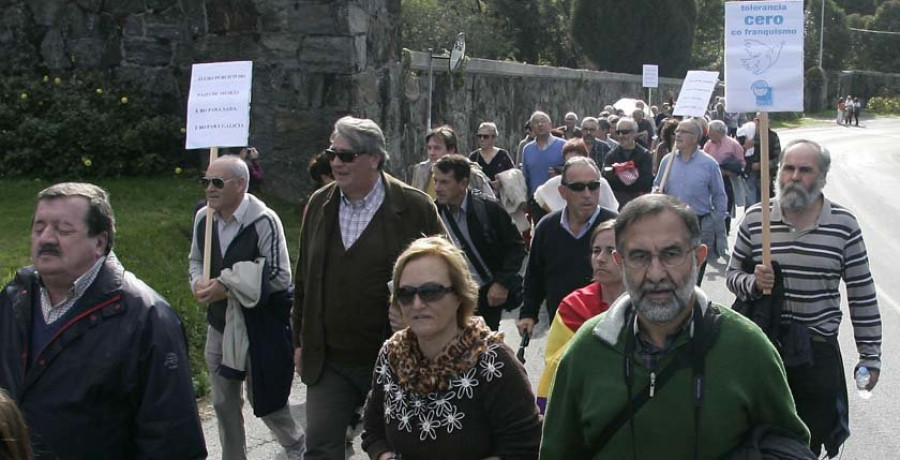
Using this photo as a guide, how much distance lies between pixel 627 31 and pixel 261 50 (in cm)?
3710

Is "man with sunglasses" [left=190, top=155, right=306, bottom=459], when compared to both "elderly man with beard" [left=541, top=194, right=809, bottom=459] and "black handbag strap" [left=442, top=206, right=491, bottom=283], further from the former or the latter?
"elderly man with beard" [left=541, top=194, right=809, bottom=459]

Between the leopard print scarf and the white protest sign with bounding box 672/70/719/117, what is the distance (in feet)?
27.0

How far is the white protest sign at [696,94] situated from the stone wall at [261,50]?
3470mm

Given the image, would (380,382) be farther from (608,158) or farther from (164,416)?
(608,158)

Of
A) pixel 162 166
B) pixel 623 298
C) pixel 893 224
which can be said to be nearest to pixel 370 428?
pixel 623 298

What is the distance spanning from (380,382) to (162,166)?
9072 millimetres

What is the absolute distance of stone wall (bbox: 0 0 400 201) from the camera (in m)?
11.8

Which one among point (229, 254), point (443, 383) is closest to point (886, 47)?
point (229, 254)

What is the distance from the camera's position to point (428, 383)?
3637mm

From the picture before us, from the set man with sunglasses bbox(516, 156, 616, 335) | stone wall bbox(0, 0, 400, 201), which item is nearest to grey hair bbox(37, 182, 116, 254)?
man with sunglasses bbox(516, 156, 616, 335)

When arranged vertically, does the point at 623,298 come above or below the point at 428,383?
above

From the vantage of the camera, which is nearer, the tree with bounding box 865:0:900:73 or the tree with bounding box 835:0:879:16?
the tree with bounding box 865:0:900:73

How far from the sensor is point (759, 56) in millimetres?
5680

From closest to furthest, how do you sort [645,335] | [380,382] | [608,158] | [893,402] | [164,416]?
[645,335]
[164,416]
[380,382]
[893,402]
[608,158]
